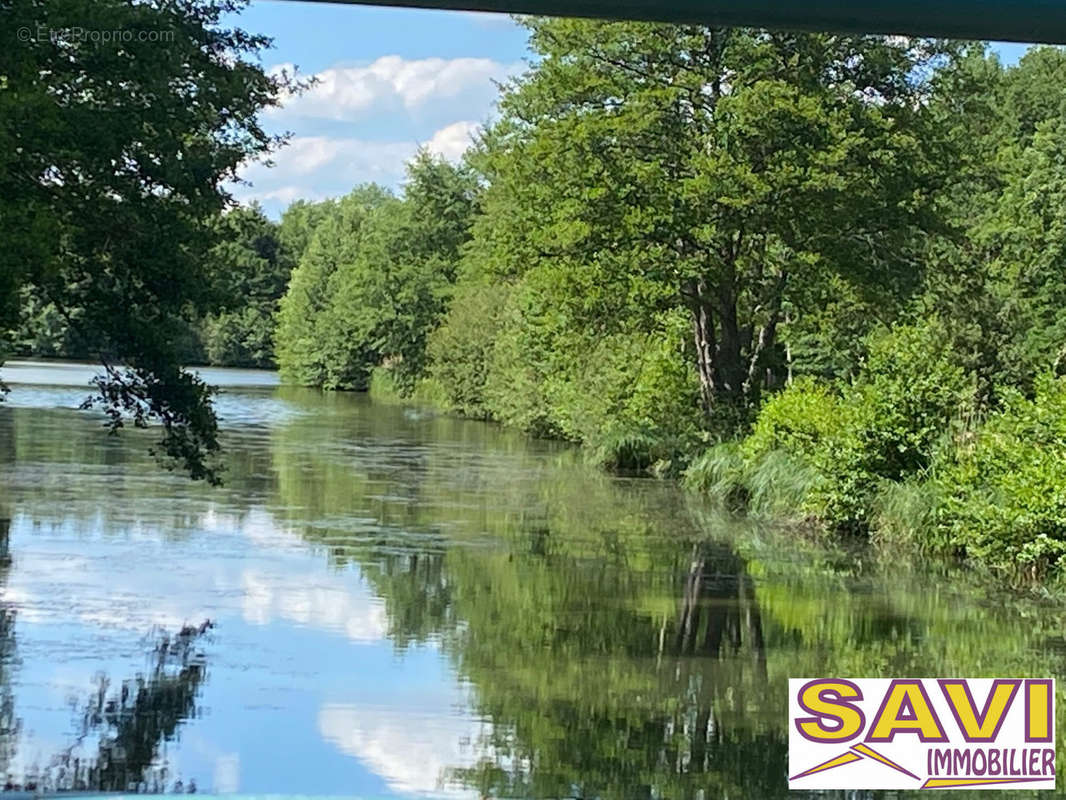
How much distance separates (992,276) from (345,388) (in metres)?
26.8

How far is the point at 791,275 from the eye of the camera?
18766mm

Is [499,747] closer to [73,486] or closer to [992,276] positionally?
[73,486]

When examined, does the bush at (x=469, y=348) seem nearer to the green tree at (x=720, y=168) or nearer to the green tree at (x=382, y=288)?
the green tree at (x=382, y=288)

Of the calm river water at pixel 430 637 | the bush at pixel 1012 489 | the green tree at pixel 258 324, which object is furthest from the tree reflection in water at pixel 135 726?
the green tree at pixel 258 324

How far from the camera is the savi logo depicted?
1896 mm

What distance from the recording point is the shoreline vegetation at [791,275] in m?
12.3

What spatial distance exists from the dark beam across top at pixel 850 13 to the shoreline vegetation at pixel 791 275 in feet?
29.4

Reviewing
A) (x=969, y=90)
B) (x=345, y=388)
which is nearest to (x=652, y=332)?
(x=969, y=90)

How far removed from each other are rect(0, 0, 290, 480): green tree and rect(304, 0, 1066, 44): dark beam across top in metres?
5.92

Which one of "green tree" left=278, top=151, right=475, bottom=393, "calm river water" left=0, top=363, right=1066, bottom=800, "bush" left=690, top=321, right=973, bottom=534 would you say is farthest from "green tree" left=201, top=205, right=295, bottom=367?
"bush" left=690, top=321, right=973, bottom=534

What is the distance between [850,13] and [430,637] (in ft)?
23.0

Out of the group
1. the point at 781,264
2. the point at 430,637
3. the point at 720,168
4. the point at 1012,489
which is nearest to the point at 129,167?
the point at 430,637

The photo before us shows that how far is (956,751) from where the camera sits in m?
1.91

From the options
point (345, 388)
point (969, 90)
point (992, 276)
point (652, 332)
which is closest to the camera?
point (969, 90)
